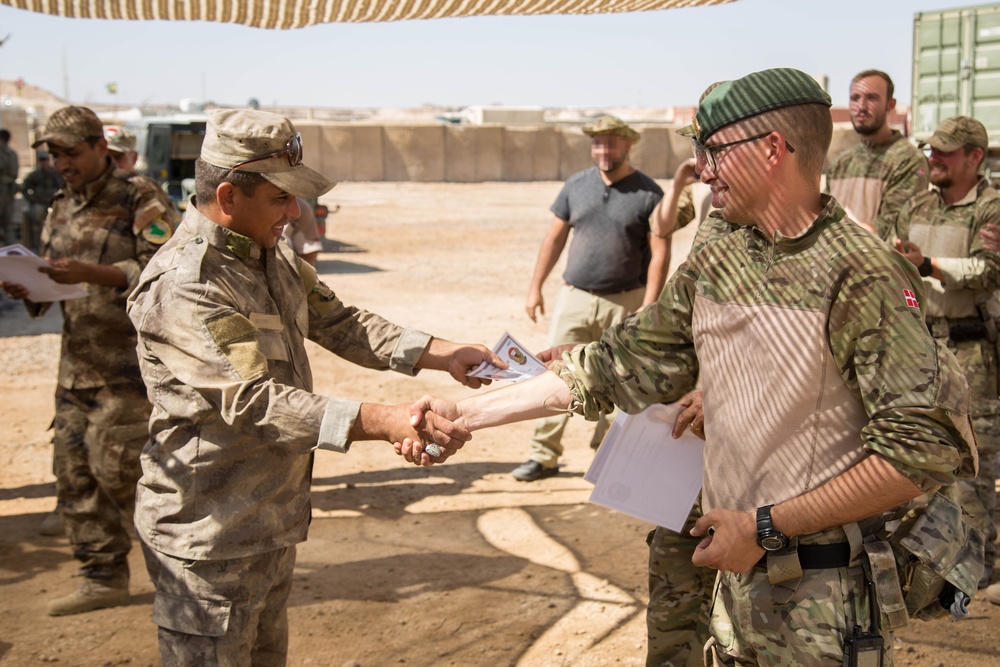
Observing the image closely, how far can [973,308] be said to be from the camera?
5.16 m

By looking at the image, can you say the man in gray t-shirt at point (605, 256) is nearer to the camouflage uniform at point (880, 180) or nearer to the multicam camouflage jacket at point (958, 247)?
the camouflage uniform at point (880, 180)

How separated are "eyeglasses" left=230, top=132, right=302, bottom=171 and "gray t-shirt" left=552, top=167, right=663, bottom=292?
3.75 m

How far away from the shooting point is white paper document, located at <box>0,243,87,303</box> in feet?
15.3

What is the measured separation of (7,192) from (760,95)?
14.6m

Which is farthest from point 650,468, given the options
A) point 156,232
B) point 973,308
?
point 156,232

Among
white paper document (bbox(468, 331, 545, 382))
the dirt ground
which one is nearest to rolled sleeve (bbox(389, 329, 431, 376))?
white paper document (bbox(468, 331, 545, 382))

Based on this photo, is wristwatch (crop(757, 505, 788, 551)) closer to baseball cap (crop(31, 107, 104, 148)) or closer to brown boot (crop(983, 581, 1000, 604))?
brown boot (crop(983, 581, 1000, 604))

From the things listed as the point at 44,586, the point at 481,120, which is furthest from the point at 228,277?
the point at 481,120

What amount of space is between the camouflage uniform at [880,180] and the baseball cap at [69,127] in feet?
13.1

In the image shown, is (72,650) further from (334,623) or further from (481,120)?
(481,120)

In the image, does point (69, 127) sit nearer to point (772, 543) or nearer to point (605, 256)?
point (605, 256)

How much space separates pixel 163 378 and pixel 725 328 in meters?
1.60

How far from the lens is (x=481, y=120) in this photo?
136 ft

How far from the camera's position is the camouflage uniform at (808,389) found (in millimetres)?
2104
